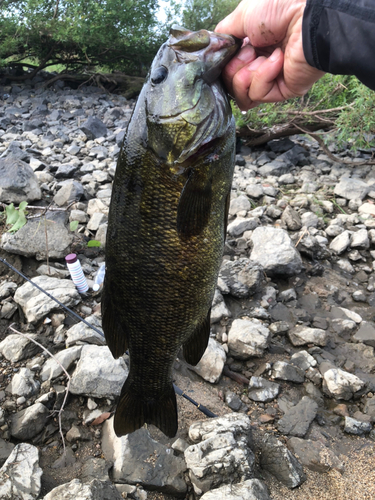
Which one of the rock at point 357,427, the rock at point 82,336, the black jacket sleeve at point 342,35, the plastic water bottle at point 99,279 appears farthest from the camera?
the plastic water bottle at point 99,279

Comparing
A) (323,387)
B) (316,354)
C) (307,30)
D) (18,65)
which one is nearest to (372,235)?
(316,354)

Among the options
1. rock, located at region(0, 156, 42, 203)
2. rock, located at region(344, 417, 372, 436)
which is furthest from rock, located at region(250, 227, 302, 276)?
rock, located at region(0, 156, 42, 203)

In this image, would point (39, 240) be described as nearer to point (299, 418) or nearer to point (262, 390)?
point (262, 390)

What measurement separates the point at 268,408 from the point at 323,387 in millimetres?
560

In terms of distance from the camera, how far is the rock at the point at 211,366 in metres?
3.20

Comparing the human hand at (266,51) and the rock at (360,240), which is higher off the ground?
the human hand at (266,51)

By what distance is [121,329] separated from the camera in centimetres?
193

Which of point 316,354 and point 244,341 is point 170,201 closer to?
point 244,341

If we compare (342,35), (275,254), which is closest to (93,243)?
(275,254)

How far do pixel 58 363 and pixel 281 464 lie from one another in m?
1.80

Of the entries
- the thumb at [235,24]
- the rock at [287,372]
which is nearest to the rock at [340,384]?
the rock at [287,372]

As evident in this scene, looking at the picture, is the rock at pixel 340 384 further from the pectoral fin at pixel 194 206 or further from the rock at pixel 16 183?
the rock at pixel 16 183

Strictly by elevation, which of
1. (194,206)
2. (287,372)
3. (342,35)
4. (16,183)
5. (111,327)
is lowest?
(287,372)

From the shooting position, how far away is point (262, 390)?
3162 mm
